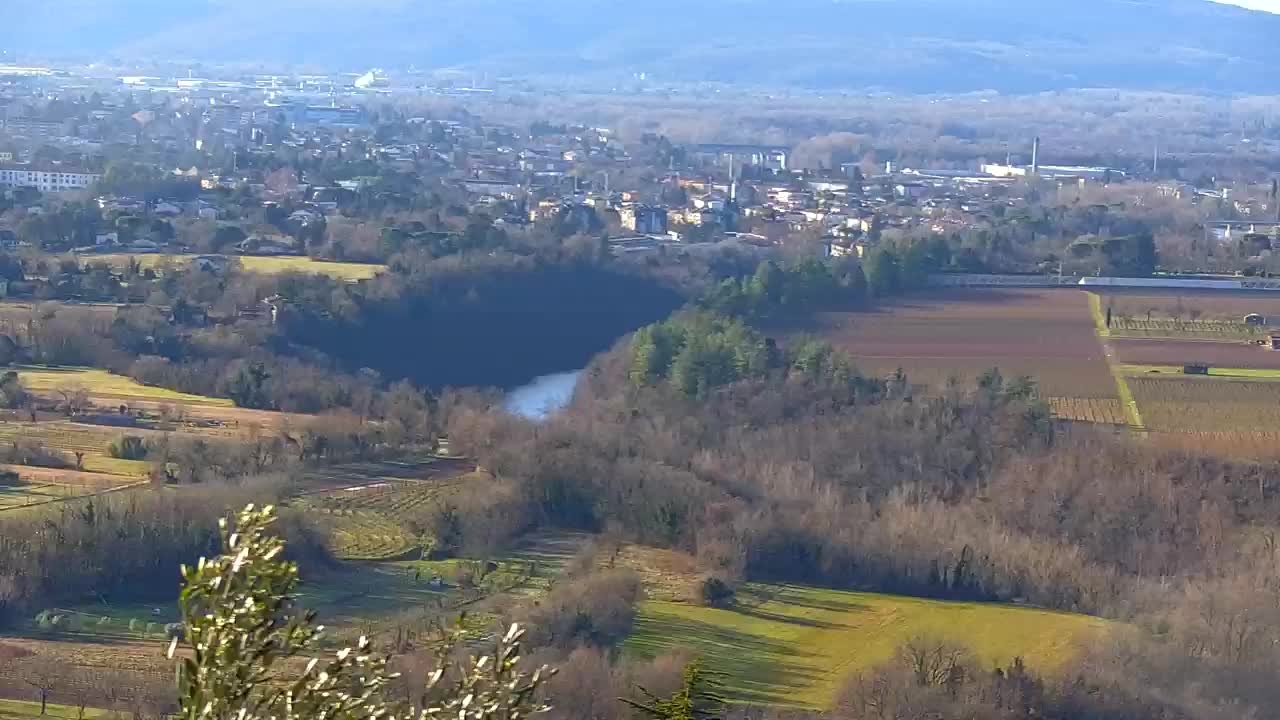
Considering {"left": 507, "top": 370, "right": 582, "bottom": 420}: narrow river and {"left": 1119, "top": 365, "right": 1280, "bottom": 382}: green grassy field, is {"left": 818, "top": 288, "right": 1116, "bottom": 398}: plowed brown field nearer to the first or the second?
{"left": 1119, "top": 365, "right": 1280, "bottom": 382}: green grassy field

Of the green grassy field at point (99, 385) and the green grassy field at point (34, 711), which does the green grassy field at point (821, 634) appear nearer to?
the green grassy field at point (34, 711)

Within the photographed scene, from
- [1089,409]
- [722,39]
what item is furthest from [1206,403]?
[722,39]

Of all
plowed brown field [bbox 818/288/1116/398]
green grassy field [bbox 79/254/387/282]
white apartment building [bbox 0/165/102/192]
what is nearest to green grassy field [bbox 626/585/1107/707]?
plowed brown field [bbox 818/288/1116/398]

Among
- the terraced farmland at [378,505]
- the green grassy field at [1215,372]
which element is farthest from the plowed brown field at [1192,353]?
the terraced farmland at [378,505]

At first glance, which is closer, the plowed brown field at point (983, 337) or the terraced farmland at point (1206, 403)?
the terraced farmland at point (1206, 403)

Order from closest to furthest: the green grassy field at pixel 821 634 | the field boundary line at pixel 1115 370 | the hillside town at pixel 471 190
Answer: the green grassy field at pixel 821 634, the field boundary line at pixel 1115 370, the hillside town at pixel 471 190

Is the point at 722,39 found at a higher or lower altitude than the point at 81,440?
higher

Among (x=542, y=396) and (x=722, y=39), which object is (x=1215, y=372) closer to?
(x=542, y=396)
